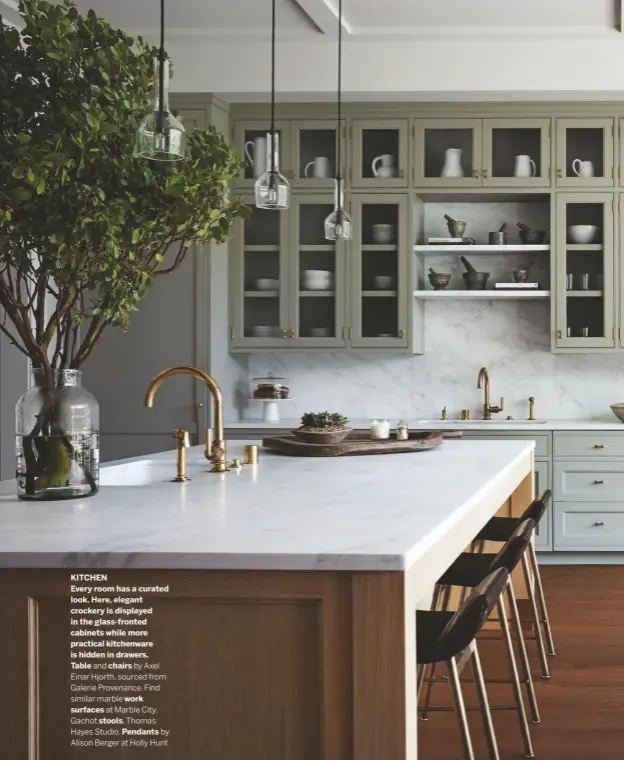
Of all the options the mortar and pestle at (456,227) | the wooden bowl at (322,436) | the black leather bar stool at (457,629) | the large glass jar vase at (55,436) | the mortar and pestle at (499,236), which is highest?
the mortar and pestle at (456,227)

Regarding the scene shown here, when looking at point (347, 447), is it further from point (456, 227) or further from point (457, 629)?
point (456, 227)

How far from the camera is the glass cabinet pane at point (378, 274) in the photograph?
563cm

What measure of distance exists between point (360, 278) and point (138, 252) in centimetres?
357

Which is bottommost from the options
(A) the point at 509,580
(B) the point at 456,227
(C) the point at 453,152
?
(A) the point at 509,580

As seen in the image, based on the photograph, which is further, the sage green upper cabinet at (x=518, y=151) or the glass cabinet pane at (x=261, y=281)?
the glass cabinet pane at (x=261, y=281)

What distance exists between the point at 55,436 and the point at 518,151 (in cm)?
429

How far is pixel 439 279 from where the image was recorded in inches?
225

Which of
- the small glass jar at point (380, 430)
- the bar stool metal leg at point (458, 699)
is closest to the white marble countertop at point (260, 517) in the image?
the bar stool metal leg at point (458, 699)

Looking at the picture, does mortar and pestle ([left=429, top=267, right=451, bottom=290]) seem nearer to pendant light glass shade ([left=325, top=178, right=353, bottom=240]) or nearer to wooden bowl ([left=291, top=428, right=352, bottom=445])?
pendant light glass shade ([left=325, top=178, right=353, bottom=240])

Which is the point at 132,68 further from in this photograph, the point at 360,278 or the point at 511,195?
the point at 511,195

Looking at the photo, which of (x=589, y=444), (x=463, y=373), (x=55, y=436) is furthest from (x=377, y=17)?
(x=55, y=436)

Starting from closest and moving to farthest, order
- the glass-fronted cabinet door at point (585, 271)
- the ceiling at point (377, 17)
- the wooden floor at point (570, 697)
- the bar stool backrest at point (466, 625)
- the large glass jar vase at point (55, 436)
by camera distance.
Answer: the bar stool backrest at point (466, 625), the large glass jar vase at point (55, 436), the wooden floor at point (570, 697), the ceiling at point (377, 17), the glass-fronted cabinet door at point (585, 271)

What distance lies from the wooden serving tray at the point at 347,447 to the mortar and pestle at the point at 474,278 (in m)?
2.25

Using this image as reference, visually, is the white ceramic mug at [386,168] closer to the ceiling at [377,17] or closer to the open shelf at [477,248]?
the open shelf at [477,248]
